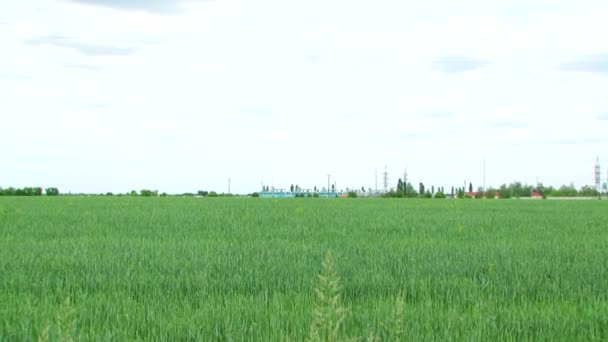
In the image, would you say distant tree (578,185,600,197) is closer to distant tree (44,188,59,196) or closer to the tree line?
the tree line

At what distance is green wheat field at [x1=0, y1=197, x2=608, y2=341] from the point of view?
4.53 meters

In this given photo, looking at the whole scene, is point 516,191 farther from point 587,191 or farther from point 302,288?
point 302,288

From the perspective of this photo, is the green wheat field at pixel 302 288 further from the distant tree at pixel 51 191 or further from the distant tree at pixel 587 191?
the distant tree at pixel 587 191

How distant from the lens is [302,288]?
21.2 feet

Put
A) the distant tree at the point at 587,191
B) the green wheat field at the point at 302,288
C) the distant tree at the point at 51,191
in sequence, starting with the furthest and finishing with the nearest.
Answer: the distant tree at the point at 587,191, the distant tree at the point at 51,191, the green wheat field at the point at 302,288

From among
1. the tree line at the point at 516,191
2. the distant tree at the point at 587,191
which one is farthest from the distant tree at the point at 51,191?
the distant tree at the point at 587,191

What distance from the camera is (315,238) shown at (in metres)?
12.2

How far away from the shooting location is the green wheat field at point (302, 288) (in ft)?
14.9

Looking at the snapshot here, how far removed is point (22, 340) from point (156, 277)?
2569 mm

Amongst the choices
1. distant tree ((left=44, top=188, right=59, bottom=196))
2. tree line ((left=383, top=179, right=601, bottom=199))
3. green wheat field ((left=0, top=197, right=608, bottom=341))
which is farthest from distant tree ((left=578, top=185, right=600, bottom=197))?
green wheat field ((left=0, top=197, right=608, bottom=341))

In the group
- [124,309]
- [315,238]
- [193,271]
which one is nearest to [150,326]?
[124,309]

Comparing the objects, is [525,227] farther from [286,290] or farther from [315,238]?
[286,290]

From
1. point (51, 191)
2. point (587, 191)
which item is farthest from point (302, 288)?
point (587, 191)

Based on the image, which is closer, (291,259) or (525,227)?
(291,259)
